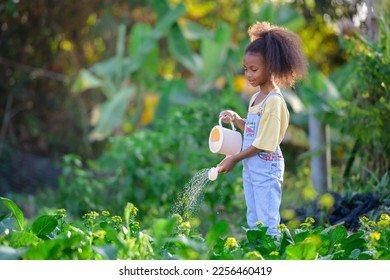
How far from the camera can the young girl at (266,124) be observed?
3.91 metres

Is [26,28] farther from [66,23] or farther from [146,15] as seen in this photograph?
[146,15]

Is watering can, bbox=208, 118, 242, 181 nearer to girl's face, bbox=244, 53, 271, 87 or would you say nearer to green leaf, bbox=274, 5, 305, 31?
girl's face, bbox=244, 53, 271, 87

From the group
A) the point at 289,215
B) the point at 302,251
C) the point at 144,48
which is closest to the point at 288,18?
the point at 144,48

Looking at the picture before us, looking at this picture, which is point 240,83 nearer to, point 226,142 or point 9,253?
point 226,142

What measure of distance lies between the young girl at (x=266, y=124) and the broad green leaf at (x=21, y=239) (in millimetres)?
1085

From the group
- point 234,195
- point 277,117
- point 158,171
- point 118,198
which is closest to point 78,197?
point 118,198

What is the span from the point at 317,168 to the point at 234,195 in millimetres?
873

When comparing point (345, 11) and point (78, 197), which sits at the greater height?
point (345, 11)

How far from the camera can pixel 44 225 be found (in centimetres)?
355

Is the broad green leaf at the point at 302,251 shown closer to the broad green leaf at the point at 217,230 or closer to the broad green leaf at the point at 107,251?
the broad green leaf at the point at 217,230

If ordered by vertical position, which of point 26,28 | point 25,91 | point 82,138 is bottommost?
point 82,138

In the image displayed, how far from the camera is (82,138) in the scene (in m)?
12.5

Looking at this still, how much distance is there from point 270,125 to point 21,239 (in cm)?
136

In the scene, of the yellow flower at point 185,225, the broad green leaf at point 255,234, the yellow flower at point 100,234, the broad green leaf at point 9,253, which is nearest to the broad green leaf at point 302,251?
the broad green leaf at point 255,234
